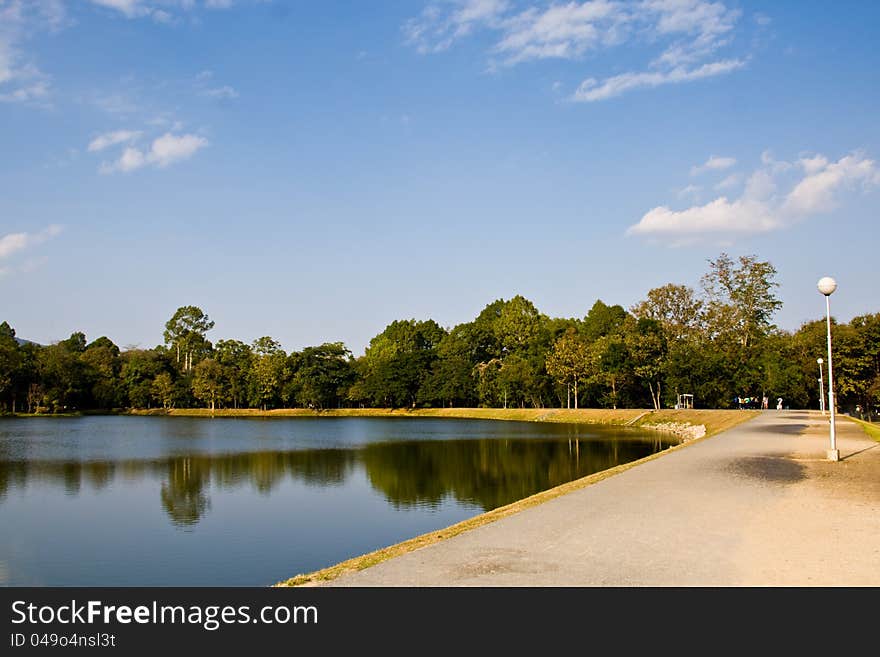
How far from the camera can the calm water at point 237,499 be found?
13.0 meters

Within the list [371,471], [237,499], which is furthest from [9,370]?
[237,499]

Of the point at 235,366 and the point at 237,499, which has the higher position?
the point at 235,366

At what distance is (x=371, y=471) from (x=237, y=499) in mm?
7498

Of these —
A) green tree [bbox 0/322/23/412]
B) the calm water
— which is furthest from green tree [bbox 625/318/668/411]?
green tree [bbox 0/322/23/412]

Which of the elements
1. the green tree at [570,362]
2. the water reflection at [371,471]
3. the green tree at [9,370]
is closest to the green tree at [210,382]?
the green tree at [9,370]

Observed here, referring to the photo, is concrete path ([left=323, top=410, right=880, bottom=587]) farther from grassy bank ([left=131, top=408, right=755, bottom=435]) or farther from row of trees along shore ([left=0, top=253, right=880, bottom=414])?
row of trees along shore ([left=0, top=253, right=880, bottom=414])

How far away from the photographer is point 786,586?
7367 mm

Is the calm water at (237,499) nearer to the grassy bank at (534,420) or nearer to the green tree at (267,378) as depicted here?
the grassy bank at (534,420)

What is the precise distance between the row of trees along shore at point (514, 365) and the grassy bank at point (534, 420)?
249 centimetres

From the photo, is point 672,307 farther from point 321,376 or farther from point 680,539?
point 680,539

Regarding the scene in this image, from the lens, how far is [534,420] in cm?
7094
